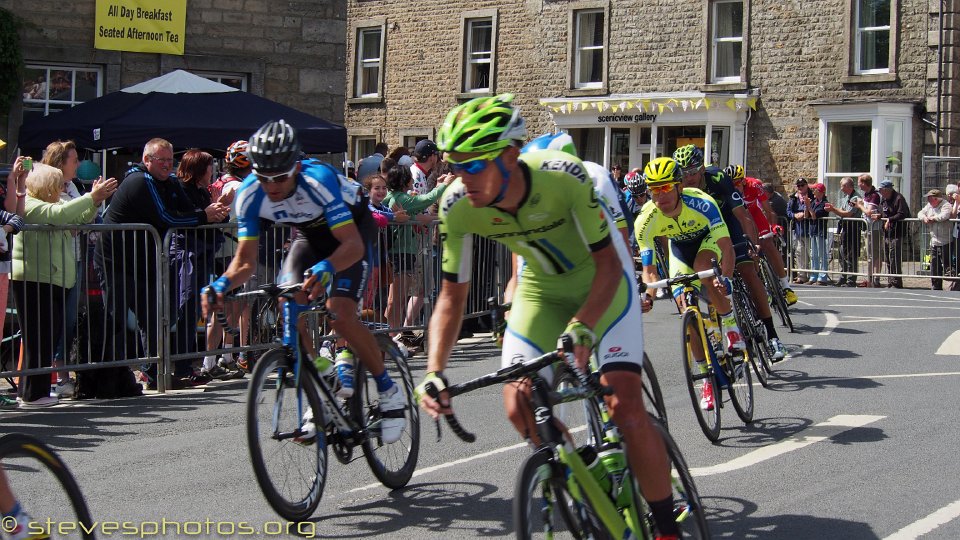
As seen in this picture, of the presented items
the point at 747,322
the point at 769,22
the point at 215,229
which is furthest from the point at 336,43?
the point at 769,22

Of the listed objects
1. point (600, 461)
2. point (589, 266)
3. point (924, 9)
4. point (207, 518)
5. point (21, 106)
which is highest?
point (924, 9)

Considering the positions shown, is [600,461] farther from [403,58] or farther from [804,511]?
[403,58]

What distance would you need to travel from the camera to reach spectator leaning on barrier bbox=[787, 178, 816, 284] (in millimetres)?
24344

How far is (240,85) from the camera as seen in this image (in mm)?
20641

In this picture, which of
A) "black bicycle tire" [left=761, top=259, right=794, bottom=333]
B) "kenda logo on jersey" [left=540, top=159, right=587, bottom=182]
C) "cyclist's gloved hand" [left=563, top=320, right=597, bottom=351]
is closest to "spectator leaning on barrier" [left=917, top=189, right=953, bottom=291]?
"black bicycle tire" [left=761, top=259, right=794, bottom=333]

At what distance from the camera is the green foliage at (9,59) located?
18.3 metres

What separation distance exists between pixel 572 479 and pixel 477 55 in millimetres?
34482

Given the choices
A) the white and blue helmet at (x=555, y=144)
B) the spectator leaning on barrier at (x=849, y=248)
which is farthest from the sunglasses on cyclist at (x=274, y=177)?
the spectator leaning on barrier at (x=849, y=248)

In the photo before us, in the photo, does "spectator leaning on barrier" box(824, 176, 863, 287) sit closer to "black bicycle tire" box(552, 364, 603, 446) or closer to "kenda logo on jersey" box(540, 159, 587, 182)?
"black bicycle tire" box(552, 364, 603, 446)

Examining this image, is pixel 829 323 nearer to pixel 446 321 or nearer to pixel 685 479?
pixel 685 479

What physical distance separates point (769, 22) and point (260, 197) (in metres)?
27.2

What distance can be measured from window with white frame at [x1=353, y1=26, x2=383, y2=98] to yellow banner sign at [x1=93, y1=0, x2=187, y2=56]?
2102cm

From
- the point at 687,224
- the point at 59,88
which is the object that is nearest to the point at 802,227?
the point at 59,88

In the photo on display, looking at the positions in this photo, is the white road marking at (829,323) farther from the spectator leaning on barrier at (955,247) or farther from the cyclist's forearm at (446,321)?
the cyclist's forearm at (446,321)
